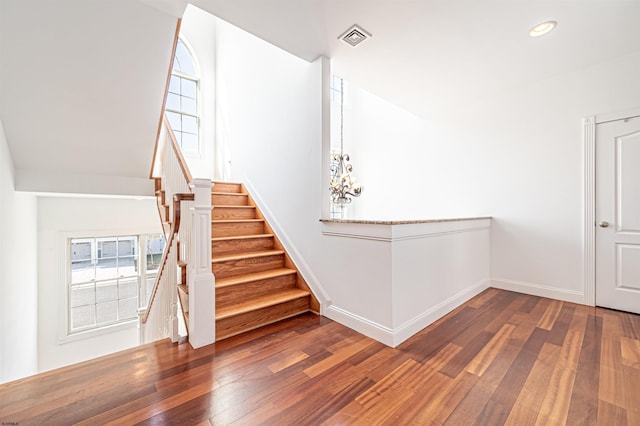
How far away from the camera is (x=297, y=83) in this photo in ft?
9.88

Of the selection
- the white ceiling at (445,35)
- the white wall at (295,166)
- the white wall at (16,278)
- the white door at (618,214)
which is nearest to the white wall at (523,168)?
the white door at (618,214)

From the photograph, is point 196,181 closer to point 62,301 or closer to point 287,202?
point 287,202

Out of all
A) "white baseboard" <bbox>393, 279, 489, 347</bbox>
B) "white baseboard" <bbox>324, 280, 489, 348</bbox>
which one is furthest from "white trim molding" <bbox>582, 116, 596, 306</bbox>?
"white baseboard" <bbox>324, 280, 489, 348</bbox>

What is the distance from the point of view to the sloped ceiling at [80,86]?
2004 millimetres

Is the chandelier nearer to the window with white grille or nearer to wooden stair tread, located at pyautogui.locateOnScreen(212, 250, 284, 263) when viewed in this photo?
wooden stair tread, located at pyautogui.locateOnScreen(212, 250, 284, 263)

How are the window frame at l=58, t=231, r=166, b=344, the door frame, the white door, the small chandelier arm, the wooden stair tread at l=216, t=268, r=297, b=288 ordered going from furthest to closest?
1. the window frame at l=58, t=231, r=166, b=344
2. the small chandelier arm
3. the door frame
4. the white door
5. the wooden stair tread at l=216, t=268, r=297, b=288

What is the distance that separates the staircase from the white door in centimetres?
308

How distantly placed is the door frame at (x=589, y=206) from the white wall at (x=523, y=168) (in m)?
0.05

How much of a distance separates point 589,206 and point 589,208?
0.02 metres

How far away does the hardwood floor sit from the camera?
1366mm

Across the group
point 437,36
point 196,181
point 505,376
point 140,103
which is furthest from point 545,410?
point 140,103

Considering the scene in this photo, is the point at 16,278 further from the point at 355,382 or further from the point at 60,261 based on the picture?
the point at 355,382

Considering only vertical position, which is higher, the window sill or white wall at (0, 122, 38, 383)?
white wall at (0, 122, 38, 383)

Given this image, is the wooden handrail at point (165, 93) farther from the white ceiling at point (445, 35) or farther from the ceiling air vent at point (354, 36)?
the ceiling air vent at point (354, 36)
